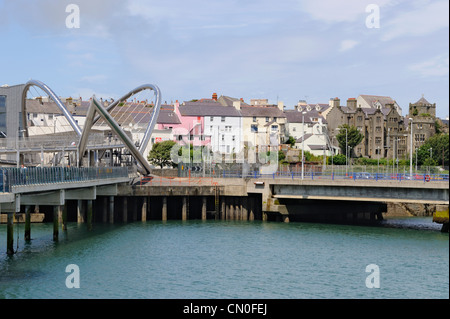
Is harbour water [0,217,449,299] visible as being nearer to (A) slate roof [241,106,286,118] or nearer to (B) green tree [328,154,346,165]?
(B) green tree [328,154,346,165]

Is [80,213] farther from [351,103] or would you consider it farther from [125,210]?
[351,103]

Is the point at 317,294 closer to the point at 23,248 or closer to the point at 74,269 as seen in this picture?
the point at 74,269

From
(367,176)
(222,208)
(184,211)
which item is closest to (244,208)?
(222,208)

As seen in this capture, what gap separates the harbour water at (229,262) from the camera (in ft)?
118

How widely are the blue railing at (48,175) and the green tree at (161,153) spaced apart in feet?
143

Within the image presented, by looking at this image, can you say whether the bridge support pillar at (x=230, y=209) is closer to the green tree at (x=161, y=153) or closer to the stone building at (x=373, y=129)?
the green tree at (x=161, y=153)

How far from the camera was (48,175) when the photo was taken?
162 feet

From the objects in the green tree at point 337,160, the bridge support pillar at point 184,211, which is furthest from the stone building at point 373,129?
the bridge support pillar at point 184,211

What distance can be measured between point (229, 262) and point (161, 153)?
229 feet

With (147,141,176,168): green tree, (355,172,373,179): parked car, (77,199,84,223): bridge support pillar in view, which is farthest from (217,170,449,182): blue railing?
(147,141,176,168): green tree

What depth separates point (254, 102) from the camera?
160375 millimetres

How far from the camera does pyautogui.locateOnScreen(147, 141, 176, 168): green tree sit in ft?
370
